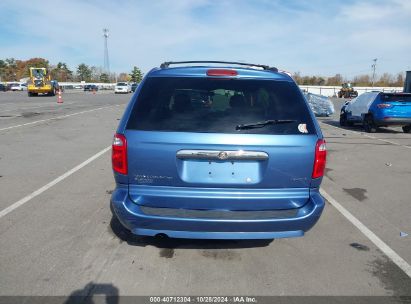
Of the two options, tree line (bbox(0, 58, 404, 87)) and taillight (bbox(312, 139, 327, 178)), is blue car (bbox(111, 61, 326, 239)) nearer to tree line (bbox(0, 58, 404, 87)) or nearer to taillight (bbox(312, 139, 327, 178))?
taillight (bbox(312, 139, 327, 178))

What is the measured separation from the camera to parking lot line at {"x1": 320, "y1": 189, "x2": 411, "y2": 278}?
12.7ft

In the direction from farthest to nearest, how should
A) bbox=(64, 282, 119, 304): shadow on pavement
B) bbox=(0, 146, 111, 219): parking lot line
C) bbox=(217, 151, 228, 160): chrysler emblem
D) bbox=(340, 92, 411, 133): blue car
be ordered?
1. bbox=(340, 92, 411, 133): blue car
2. bbox=(0, 146, 111, 219): parking lot line
3. bbox=(217, 151, 228, 160): chrysler emblem
4. bbox=(64, 282, 119, 304): shadow on pavement

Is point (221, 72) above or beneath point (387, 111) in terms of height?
above

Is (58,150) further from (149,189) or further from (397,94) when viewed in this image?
(397,94)

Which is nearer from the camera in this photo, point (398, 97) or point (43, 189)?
point (43, 189)

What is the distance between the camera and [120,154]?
348 centimetres

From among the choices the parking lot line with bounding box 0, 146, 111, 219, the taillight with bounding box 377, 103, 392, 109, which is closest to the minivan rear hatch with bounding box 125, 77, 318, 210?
the parking lot line with bounding box 0, 146, 111, 219

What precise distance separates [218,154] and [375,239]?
2384mm

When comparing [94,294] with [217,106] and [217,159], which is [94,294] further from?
[217,106]

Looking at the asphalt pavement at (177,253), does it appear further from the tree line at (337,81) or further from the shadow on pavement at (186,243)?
the tree line at (337,81)

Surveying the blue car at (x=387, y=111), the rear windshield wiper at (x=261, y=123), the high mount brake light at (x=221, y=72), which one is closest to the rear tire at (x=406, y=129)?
the blue car at (x=387, y=111)

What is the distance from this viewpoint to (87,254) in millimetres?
3967

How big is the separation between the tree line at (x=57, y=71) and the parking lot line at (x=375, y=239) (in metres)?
116

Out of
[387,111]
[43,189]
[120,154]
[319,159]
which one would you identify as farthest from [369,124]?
[120,154]
